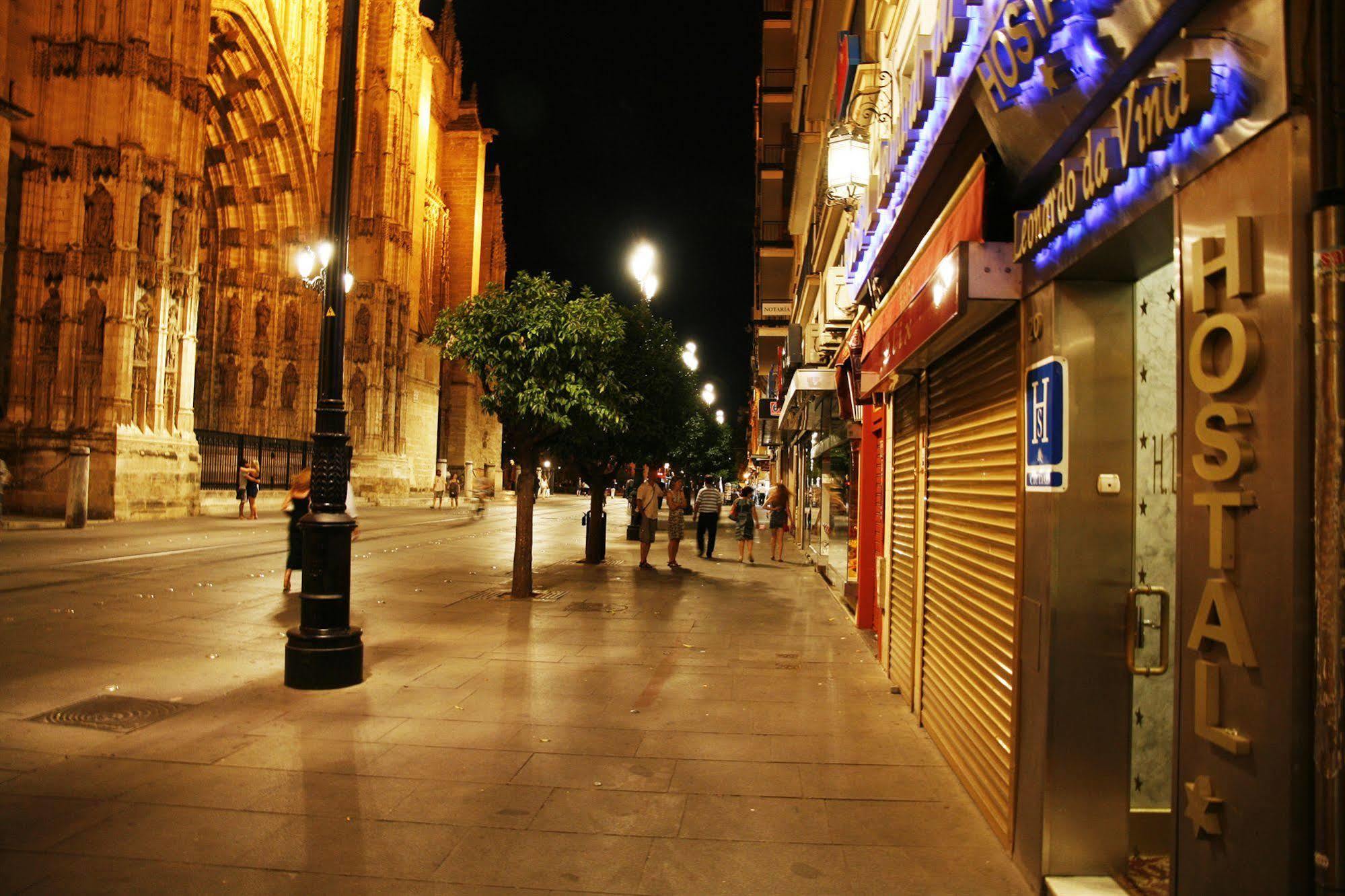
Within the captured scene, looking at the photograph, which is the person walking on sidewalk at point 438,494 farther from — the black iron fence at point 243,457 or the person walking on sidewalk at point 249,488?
the person walking on sidewalk at point 249,488

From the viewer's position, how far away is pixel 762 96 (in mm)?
35188

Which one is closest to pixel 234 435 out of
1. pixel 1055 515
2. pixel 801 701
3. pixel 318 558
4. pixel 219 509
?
pixel 219 509

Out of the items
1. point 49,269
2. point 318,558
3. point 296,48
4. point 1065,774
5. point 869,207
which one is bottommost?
point 1065,774

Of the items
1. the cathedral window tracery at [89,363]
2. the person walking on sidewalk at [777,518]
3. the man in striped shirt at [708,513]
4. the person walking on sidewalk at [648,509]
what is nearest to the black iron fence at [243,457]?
the cathedral window tracery at [89,363]

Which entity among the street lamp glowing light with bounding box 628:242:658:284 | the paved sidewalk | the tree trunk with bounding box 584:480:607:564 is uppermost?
the street lamp glowing light with bounding box 628:242:658:284

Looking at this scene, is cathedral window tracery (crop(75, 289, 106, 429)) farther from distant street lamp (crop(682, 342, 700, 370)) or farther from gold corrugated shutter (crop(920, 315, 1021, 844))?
gold corrugated shutter (crop(920, 315, 1021, 844))

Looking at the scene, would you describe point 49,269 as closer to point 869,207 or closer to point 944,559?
point 869,207

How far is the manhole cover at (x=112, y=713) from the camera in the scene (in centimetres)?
574

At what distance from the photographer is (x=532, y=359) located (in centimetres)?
1136

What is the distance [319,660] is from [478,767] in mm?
2350

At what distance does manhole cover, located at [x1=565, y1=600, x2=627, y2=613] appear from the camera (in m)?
11.0

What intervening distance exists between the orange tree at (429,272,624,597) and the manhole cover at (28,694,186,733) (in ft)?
18.6

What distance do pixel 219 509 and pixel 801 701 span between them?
26.0 metres

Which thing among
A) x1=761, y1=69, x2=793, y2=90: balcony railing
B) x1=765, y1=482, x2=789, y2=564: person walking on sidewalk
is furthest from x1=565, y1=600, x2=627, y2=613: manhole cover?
x1=761, y1=69, x2=793, y2=90: balcony railing
